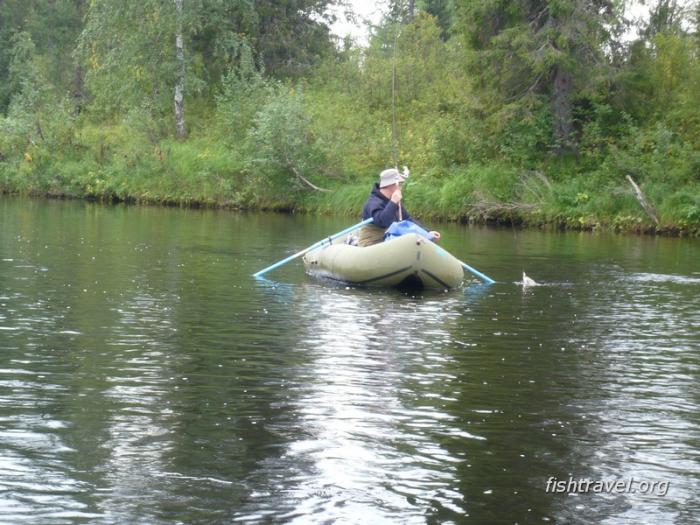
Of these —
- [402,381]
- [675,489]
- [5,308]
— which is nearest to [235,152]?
[5,308]

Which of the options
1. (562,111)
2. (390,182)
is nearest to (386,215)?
(390,182)

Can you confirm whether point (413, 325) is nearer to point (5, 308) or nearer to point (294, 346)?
point (294, 346)

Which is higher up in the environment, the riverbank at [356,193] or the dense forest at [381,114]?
the dense forest at [381,114]

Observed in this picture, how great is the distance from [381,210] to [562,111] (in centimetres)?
1595

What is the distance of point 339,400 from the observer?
8242mm

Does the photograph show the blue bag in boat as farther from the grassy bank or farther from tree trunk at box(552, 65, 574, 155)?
tree trunk at box(552, 65, 574, 155)

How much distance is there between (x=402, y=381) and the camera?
906 centimetres

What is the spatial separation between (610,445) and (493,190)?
A: 2474cm

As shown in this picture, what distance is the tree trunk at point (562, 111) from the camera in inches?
1236

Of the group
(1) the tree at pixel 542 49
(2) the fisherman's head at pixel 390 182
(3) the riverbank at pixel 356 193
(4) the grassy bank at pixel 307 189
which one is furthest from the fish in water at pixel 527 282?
(1) the tree at pixel 542 49

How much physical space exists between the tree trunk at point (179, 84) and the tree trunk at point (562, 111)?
14.2 metres

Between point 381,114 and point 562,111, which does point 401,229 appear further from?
point 381,114

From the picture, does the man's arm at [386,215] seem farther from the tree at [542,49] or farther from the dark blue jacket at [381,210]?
the tree at [542,49]

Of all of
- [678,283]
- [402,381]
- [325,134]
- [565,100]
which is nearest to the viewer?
[402,381]
